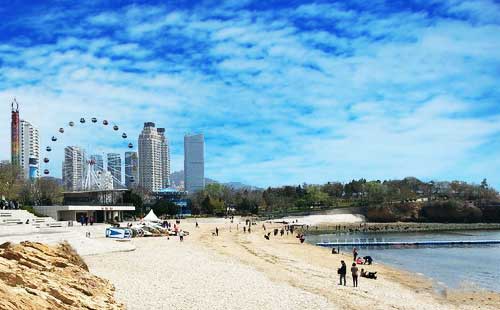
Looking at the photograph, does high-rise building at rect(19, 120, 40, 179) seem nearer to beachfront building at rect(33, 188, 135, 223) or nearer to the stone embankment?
beachfront building at rect(33, 188, 135, 223)

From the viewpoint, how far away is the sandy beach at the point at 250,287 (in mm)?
18906

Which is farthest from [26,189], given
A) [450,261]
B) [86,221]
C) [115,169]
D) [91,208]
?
[450,261]

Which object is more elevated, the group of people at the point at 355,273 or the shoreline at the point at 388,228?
the group of people at the point at 355,273

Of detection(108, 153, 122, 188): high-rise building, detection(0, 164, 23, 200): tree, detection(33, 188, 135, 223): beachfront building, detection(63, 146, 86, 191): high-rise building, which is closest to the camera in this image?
detection(33, 188, 135, 223): beachfront building

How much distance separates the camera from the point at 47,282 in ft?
47.6

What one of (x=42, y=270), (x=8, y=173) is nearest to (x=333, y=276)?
(x=42, y=270)

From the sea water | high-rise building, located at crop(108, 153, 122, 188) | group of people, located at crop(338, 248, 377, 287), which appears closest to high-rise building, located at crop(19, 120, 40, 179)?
high-rise building, located at crop(108, 153, 122, 188)

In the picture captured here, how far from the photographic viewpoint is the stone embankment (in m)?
12.4

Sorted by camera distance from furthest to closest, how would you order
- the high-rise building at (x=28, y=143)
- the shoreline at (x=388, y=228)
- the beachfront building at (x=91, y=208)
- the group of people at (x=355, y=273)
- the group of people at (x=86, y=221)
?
the high-rise building at (x=28, y=143) → the shoreline at (x=388, y=228) → the beachfront building at (x=91, y=208) → the group of people at (x=86, y=221) → the group of people at (x=355, y=273)

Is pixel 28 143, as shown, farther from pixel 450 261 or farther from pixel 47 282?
pixel 47 282

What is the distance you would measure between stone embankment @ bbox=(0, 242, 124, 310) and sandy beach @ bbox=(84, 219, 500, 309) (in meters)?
1.34

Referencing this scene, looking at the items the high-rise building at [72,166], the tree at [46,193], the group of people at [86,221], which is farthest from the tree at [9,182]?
the high-rise building at [72,166]

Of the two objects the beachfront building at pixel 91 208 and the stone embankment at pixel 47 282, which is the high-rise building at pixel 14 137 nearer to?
the beachfront building at pixel 91 208

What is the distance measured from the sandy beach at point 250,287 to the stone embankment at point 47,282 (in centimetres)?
134
